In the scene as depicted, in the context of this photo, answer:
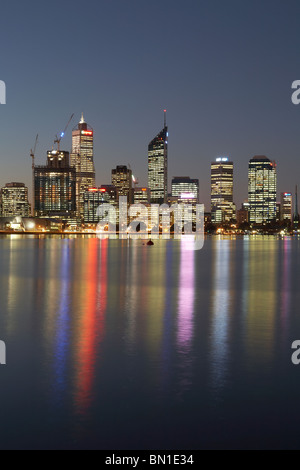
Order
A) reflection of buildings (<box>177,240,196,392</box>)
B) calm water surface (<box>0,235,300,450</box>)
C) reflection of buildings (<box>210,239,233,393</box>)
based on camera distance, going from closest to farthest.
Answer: calm water surface (<box>0,235,300,450</box>)
reflection of buildings (<box>177,240,196,392</box>)
reflection of buildings (<box>210,239,233,393</box>)

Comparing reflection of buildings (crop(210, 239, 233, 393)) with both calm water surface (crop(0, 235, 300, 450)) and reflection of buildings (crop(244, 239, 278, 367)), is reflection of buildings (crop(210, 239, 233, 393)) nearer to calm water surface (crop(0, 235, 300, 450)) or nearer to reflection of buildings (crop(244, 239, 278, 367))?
calm water surface (crop(0, 235, 300, 450))

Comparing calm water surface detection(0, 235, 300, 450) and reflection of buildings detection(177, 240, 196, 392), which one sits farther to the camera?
reflection of buildings detection(177, 240, 196, 392)

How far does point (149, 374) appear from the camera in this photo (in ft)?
46.9

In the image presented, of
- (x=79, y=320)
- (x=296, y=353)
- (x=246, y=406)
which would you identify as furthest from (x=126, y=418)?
(x=79, y=320)

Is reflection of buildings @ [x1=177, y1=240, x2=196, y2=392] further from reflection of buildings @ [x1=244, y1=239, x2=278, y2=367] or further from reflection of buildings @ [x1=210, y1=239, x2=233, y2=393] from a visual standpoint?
reflection of buildings @ [x1=244, y1=239, x2=278, y2=367]

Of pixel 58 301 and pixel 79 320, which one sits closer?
pixel 79 320

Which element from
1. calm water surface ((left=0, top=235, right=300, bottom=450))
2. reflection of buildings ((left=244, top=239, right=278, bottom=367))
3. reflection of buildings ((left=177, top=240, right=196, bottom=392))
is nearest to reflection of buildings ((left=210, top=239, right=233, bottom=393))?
calm water surface ((left=0, top=235, right=300, bottom=450))

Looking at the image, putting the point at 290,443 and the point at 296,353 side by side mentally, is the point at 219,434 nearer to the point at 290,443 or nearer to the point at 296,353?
the point at 290,443

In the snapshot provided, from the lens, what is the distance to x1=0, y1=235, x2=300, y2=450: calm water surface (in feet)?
33.8

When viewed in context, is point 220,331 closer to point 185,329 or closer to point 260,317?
point 185,329

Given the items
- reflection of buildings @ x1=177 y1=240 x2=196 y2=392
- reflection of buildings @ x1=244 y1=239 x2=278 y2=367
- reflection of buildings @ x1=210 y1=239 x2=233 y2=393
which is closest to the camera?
reflection of buildings @ x1=177 y1=240 x2=196 y2=392

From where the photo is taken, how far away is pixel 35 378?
45.6 feet

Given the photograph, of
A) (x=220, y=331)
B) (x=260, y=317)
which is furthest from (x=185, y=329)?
(x=260, y=317)
